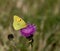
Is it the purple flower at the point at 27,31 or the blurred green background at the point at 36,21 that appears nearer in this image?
the purple flower at the point at 27,31

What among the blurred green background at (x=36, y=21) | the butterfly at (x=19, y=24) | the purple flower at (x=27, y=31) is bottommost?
the blurred green background at (x=36, y=21)

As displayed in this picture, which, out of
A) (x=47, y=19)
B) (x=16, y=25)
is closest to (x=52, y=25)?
(x=47, y=19)

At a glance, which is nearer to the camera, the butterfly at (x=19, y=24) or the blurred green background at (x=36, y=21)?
the butterfly at (x=19, y=24)

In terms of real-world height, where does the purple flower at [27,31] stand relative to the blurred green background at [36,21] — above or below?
above

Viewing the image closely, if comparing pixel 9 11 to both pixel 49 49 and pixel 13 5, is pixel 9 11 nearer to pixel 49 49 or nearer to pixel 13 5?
pixel 13 5

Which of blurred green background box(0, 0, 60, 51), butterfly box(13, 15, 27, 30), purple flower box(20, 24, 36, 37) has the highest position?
butterfly box(13, 15, 27, 30)

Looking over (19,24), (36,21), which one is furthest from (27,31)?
(36,21)

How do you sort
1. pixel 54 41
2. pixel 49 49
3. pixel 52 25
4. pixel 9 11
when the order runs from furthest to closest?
pixel 9 11 → pixel 52 25 → pixel 54 41 → pixel 49 49

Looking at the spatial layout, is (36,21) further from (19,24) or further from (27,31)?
(27,31)
